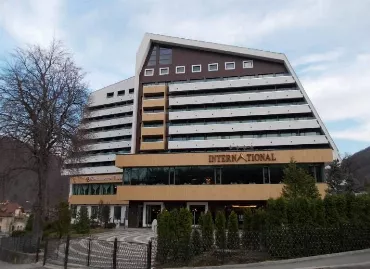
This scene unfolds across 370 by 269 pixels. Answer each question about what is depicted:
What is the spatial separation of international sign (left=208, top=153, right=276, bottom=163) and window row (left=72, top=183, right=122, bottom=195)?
89.6 ft

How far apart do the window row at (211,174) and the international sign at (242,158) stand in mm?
816

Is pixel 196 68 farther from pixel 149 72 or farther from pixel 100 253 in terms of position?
pixel 100 253

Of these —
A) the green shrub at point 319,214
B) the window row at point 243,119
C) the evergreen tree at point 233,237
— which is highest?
the window row at point 243,119

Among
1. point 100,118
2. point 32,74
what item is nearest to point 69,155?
point 32,74

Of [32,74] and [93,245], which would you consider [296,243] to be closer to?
[93,245]

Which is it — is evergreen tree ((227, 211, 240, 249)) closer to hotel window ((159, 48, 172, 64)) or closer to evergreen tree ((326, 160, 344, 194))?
evergreen tree ((326, 160, 344, 194))

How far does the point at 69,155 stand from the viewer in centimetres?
2323

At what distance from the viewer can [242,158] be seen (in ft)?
135

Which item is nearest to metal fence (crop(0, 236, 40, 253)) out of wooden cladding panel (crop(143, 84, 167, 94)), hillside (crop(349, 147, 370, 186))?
wooden cladding panel (crop(143, 84, 167, 94))

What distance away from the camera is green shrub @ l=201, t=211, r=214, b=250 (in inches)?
472

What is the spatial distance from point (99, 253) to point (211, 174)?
2972 centimetres

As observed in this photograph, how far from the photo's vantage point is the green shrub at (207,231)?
1198cm

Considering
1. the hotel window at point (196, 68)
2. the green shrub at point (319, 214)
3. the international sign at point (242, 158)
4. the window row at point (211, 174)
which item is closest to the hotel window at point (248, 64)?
the hotel window at point (196, 68)

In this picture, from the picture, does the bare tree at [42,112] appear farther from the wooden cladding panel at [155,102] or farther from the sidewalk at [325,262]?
the wooden cladding panel at [155,102]
